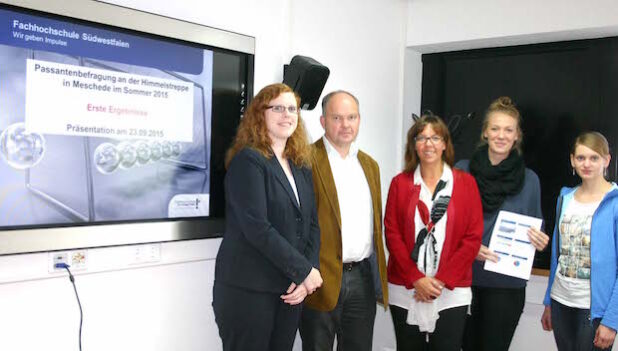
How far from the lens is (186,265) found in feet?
8.23

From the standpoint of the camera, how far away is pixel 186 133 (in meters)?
2.41

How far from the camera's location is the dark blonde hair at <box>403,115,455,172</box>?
257cm

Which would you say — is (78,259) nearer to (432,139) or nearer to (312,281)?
(312,281)

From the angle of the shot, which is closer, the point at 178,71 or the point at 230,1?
the point at 178,71

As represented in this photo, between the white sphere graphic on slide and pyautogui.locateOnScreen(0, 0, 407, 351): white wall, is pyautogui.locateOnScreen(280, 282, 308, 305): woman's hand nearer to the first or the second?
pyautogui.locateOnScreen(0, 0, 407, 351): white wall

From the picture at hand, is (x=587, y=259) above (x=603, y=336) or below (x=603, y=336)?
above

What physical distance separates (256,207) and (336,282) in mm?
574

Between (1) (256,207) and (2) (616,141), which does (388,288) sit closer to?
(1) (256,207)

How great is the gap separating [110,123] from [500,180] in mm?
1768

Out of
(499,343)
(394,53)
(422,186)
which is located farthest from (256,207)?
(394,53)

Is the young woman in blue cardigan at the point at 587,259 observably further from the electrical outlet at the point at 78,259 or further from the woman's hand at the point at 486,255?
the electrical outlet at the point at 78,259

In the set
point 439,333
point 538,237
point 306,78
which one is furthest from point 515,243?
point 306,78

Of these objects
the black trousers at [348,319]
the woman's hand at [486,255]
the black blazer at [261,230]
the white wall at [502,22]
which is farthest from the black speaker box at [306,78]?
the white wall at [502,22]

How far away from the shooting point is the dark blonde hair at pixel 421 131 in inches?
101
